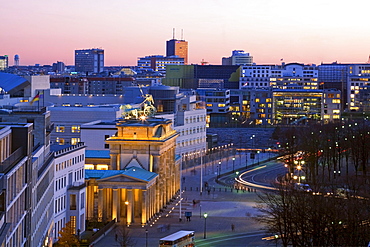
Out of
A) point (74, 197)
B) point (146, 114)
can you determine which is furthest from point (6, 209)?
point (146, 114)

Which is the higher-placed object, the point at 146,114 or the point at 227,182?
the point at 146,114

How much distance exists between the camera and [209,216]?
82562 mm

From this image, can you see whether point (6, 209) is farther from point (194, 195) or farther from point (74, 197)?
point (194, 195)

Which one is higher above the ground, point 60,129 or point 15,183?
point 15,183

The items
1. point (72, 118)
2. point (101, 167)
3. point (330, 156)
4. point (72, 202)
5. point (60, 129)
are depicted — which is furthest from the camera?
point (330, 156)

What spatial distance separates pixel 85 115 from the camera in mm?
114562

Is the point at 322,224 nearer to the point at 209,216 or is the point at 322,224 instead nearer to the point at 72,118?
the point at 209,216

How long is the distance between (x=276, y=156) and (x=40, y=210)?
85.4 metres

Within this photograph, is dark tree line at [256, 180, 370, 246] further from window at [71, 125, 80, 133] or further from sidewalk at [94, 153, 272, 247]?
window at [71, 125, 80, 133]

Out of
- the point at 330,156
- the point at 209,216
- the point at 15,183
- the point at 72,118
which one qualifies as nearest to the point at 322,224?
the point at 209,216

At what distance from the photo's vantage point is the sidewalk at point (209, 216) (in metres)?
73.2

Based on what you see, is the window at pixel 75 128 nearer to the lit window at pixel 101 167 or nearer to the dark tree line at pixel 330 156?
the dark tree line at pixel 330 156

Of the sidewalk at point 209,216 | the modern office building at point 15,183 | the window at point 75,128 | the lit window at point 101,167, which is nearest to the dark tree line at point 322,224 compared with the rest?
the sidewalk at point 209,216

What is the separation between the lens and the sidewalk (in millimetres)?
73250
